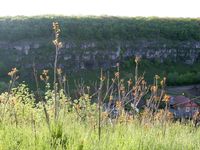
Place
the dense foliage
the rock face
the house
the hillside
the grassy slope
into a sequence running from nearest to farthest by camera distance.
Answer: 1. the grassy slope
2. the house
3. the rock face
4. the hillside
5. the dense foliage

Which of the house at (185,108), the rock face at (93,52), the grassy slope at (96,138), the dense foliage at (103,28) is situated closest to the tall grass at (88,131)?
the grassy slope at (96,138)

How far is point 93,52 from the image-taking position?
297 ft

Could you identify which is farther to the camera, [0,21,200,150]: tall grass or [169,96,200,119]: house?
[169,96,200,119]: house

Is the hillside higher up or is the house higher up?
the house

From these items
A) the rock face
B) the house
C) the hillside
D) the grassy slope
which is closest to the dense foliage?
the hillside

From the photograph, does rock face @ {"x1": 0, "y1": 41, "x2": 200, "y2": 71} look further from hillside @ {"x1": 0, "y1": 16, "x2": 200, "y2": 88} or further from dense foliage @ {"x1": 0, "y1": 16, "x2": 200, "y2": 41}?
dense foliage @ {"x1": 0, "y1": 16, "x2": 200, "y2": 41}

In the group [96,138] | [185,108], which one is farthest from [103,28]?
[96,138]

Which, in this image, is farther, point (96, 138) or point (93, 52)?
point (93, 52)

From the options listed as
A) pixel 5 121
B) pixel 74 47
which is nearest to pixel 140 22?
pixel 74 47

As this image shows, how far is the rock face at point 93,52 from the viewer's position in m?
82.3

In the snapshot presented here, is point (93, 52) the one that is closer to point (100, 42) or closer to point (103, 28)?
point (100, 42)

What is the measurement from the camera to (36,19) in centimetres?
8975

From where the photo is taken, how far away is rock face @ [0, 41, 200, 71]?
82312 millimetres

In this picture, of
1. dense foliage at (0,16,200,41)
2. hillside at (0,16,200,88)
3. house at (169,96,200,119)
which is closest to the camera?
house at (169,96,200,119)
